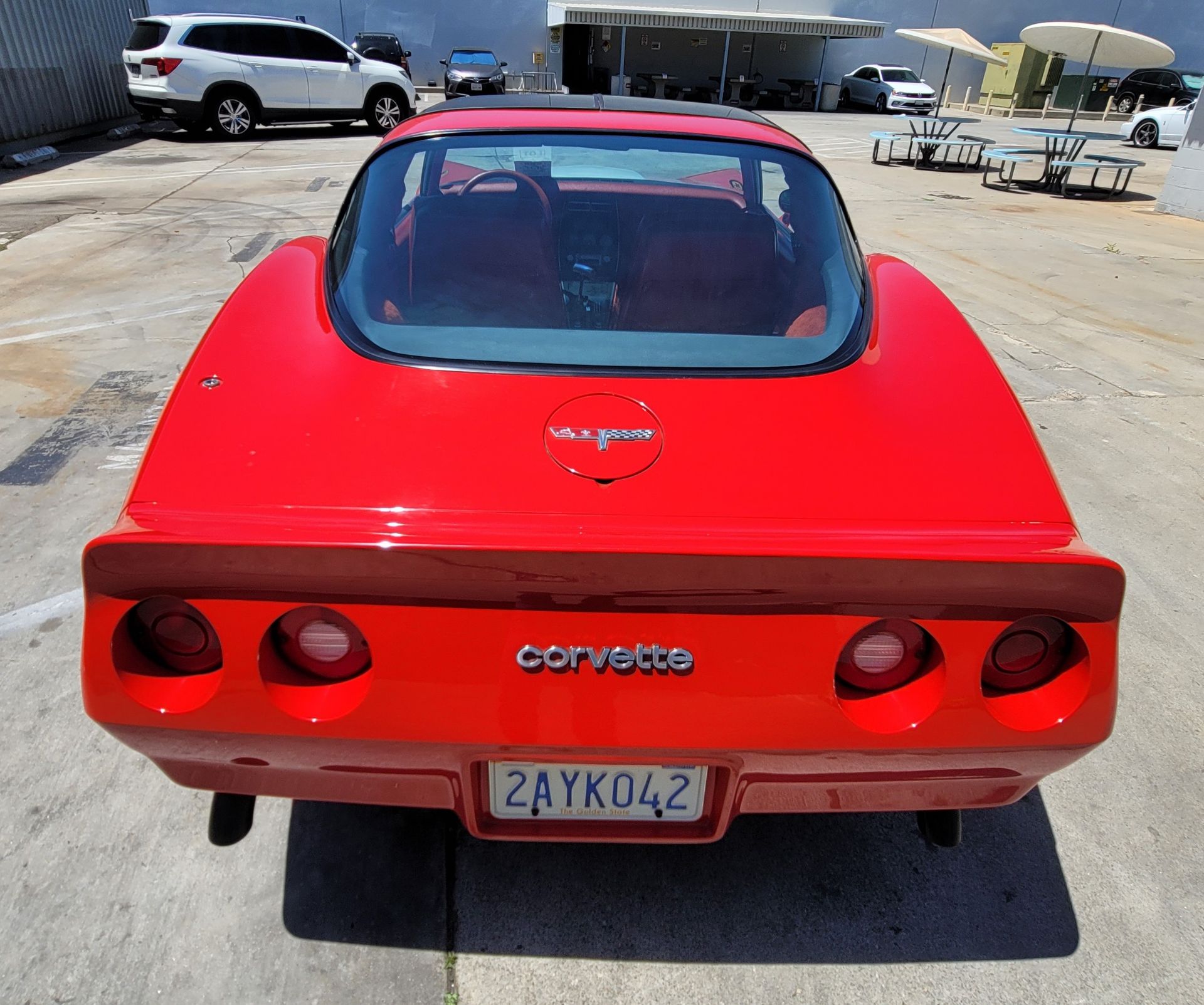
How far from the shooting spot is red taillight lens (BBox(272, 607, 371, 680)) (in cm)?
141

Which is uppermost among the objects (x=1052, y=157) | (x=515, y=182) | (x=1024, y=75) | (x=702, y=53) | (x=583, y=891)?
(x=515, y=182)

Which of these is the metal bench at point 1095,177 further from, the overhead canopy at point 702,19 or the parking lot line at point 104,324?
the overhead canopy at point 702,19

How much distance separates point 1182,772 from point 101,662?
269cm

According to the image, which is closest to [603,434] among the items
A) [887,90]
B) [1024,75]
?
[887,90]

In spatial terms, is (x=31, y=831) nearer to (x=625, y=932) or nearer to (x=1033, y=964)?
(x=625, y=932)

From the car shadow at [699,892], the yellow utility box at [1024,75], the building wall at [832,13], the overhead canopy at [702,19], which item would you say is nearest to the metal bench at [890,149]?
the overhead canopy at [702,19]

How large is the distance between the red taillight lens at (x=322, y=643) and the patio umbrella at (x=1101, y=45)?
51.7ft

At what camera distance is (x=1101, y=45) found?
13797 millimetres

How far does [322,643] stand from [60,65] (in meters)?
17.2

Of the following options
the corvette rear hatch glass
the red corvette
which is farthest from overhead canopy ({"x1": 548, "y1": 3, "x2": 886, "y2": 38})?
the red corvette

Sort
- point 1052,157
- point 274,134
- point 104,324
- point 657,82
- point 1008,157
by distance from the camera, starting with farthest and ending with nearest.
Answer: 1. point 657,82
2. point 274,134
3. point 1052,157
4. point 1008,157
5. point 104,324

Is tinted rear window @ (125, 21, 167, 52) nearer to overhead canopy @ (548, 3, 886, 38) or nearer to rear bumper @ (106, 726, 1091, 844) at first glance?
overhead canopy @ (548, 3, 886, 38)

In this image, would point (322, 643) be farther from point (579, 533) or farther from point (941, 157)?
point (941, 157)

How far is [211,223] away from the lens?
27.8 feet
